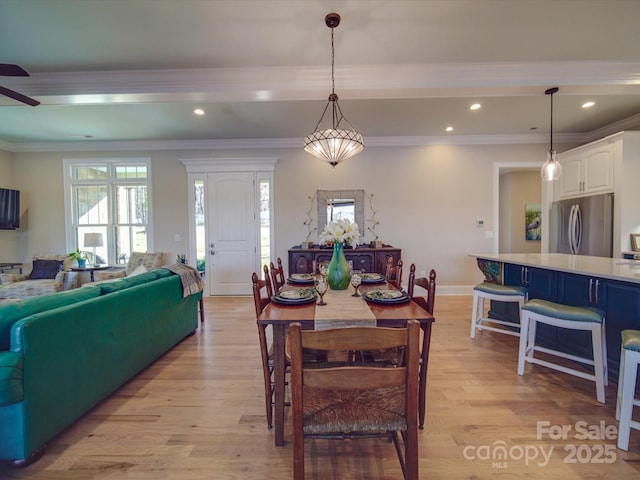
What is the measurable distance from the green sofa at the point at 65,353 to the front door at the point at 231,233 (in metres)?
2.47

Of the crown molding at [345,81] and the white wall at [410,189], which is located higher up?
the crown molding at [345,81]

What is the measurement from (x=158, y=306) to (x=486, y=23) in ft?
12.1

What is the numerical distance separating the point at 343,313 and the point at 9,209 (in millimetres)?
6443

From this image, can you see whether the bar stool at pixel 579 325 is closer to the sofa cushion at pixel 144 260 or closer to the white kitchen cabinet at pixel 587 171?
the white kitchen cabinet at pixel 587 171

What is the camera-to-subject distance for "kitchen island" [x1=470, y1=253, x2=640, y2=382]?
77.2 inches

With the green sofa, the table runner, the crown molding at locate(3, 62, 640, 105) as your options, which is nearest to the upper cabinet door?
the crown molding at locate(3, 62, 640, 105)

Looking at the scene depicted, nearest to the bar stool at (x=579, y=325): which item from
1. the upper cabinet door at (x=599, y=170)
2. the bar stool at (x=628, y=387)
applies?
the bar stool at (x=628, y=387)

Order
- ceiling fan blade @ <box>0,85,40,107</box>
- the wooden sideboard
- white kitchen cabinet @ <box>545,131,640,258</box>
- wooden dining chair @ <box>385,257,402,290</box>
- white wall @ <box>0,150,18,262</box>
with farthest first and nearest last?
white wall @ <box>0,150,18,262</box>
the wooden sideboard
white kitchen cabinet @ <box>545,131,640,258</box>
wooden dining chair @ <box>385,257,402,290</box>
ceiling fan blade @ <box>0,85,40,107</box>

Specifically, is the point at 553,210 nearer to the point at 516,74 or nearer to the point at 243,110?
the point at 516,74

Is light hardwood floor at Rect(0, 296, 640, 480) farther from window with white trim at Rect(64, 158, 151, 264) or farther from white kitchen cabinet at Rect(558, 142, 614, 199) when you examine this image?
window with white trim at Rect(64, 158, 151, 264)

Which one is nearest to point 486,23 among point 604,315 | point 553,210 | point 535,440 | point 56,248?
point 604,315

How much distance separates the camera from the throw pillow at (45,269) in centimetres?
447

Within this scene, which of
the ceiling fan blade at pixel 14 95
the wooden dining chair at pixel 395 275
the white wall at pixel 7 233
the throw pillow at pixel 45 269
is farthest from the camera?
the white wall at pixel 7 233

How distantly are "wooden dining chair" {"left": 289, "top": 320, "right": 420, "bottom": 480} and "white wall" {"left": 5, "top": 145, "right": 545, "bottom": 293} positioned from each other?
13.0 ft
